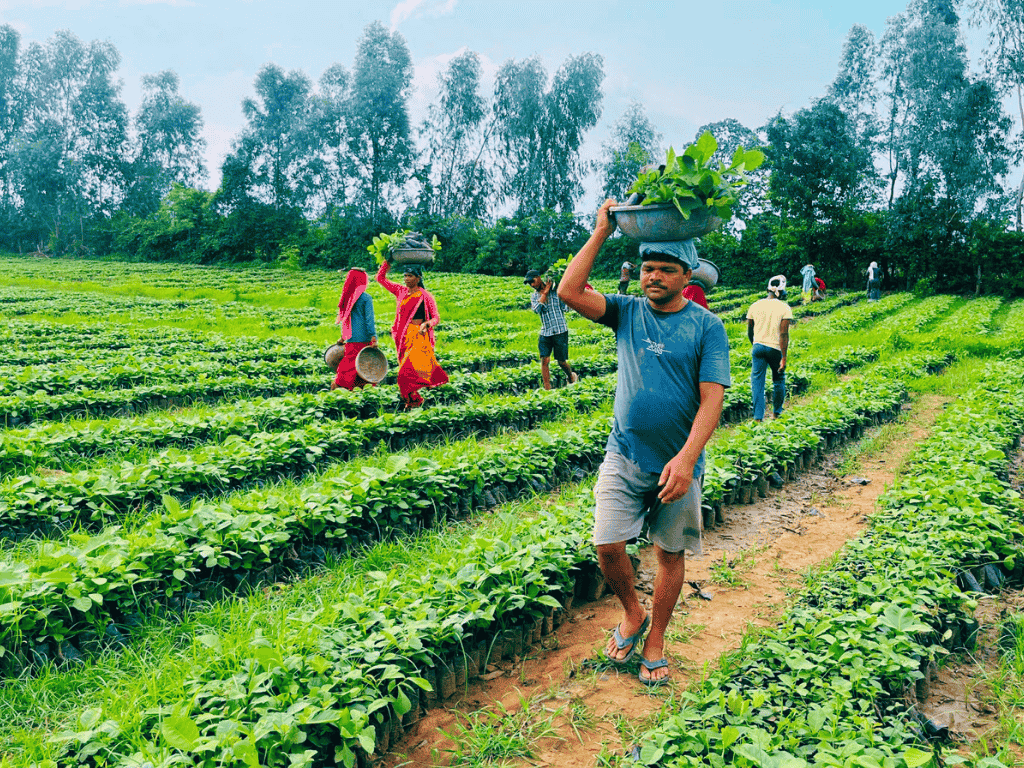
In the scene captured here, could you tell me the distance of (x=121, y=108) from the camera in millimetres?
63750

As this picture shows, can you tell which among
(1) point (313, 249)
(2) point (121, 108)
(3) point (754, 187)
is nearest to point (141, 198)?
(2) point (121, 108)

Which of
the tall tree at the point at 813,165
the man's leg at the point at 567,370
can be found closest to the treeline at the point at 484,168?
the tall tree at the point at 813,165

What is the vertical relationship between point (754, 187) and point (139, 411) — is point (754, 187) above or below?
above

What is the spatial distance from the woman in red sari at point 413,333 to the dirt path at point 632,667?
4.41 meters

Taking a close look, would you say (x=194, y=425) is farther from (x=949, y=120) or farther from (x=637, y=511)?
(x=949, y=120)

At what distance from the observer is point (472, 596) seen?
11.6 ft

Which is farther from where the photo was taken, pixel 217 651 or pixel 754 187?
pixel 754 187

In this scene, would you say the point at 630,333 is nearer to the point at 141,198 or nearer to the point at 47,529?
the point at 47,529

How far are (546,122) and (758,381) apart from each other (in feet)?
142

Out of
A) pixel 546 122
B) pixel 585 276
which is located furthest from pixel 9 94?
pixel 585 276

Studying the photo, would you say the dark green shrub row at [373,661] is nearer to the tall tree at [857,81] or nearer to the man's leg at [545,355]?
the man's leg at [545,355]

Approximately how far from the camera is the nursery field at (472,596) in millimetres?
2766

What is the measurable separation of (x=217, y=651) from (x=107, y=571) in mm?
1057

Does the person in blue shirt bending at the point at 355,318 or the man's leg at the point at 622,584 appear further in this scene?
the person in blue shirt bending at the point at 355,318
